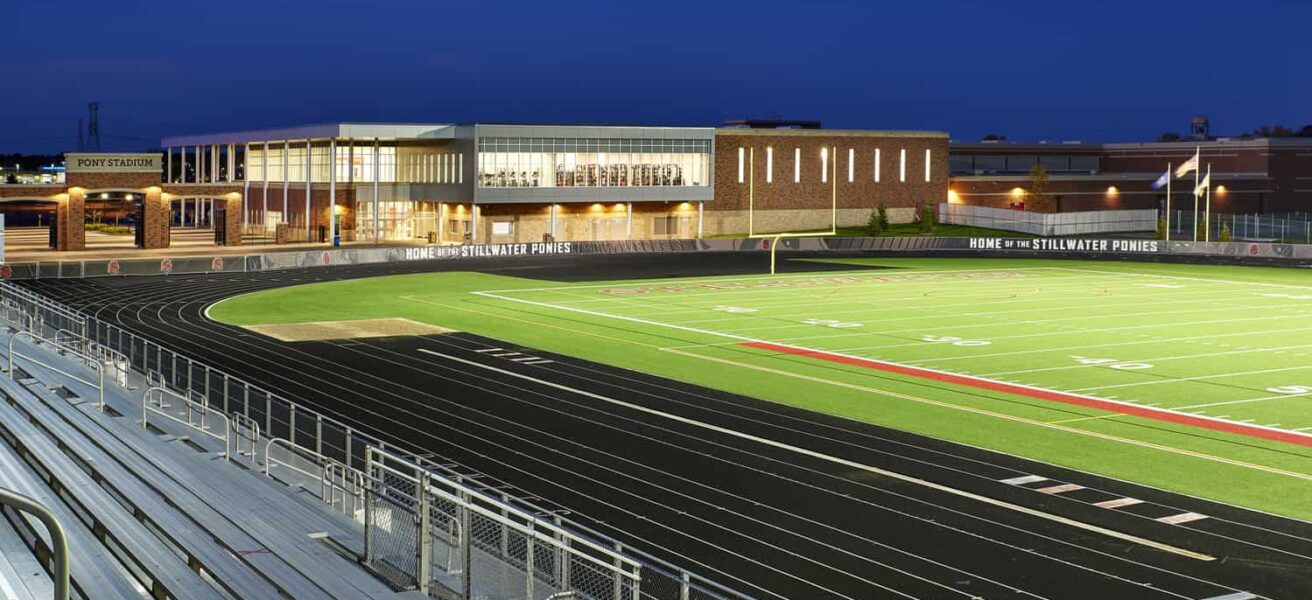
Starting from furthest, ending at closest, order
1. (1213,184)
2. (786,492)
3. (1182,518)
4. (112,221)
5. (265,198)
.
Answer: (112,221) < (1213,184) < (265,198) < (786,492) < (1182,518)

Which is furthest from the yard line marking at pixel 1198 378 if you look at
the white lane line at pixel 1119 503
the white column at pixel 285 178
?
the white column at pixel 285 178

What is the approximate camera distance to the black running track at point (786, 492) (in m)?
16.7

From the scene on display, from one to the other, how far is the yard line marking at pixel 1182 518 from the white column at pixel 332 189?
7333cm

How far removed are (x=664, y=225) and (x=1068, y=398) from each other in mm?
70320

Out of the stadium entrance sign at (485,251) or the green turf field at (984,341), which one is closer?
the green turf field at (984,341)

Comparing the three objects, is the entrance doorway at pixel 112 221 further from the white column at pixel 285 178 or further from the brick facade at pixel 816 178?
the brick facade at pixel 816 178

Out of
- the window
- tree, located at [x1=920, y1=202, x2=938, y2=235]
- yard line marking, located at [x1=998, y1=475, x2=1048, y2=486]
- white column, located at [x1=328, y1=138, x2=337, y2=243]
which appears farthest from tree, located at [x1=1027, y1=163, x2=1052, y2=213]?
yard line marking, located at [x1=998, y1=475, x2=1048, y2=486]

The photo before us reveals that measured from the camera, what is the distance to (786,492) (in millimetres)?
21000

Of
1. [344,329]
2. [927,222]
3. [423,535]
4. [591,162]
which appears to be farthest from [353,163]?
[423,535]

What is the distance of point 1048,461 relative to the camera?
23.5 m

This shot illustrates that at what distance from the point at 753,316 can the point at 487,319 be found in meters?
9.14

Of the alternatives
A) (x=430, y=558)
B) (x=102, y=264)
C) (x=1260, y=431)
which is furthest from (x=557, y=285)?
(x=430, y=558)

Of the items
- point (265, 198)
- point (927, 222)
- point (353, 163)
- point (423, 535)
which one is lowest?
point (423, 535)

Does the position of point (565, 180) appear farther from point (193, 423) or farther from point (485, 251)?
point (193, 423)
